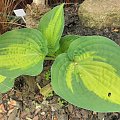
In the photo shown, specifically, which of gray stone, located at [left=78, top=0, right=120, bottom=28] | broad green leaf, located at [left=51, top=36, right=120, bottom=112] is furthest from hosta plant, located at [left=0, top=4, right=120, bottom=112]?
gray stone, located at [left=78, top=0, right=120, bottom=28]

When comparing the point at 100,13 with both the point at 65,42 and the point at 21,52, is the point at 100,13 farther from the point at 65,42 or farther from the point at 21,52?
the point at 21,52

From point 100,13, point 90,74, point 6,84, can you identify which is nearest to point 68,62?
point 90,74

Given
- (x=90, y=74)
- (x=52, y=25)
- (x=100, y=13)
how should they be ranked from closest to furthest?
1. (x=90, y=74)
2. (x=52, y=25)
3. (x=100, y=13)

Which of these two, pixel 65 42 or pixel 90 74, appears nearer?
pixel 90 74

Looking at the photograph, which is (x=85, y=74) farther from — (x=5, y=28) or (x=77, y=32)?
(x=5, y=28)

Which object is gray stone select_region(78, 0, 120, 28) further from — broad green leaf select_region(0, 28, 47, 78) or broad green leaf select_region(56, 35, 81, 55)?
broad green leaf select_region(0, 28, 47, 78)

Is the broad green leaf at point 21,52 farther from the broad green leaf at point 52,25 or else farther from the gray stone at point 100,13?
the gray stone at point 100,13

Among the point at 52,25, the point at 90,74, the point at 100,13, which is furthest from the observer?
the point at 100,13

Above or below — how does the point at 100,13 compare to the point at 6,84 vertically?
above
